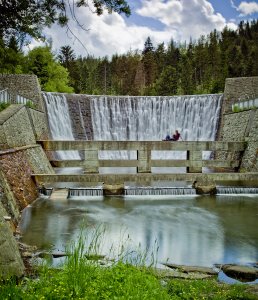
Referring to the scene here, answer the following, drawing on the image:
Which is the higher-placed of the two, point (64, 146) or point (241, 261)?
point (64, 146)

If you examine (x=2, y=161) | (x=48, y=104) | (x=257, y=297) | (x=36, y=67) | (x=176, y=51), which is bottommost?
(x=257, y=297)

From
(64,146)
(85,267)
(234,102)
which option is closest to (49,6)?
(85,267)

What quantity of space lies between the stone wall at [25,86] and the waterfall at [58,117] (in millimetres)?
717

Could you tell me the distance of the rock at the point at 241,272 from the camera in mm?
6989

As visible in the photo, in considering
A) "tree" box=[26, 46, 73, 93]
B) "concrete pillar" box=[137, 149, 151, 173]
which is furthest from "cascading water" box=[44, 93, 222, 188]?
"tree" box=[26, 46, 73, 93]

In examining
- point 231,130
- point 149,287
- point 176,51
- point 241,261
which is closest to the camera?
point 149,287

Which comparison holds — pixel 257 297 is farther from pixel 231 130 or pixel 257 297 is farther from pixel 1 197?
pixel 231 130

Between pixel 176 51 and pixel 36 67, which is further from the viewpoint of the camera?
pixel 176 51

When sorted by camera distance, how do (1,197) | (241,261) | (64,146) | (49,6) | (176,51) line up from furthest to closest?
(176,51), (64,146), (1,197), (241,261), (49,6)

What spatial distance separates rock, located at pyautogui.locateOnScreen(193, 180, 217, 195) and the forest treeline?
26.7m

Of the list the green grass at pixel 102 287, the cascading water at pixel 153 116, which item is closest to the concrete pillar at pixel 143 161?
the cascading water at pixel 153 116

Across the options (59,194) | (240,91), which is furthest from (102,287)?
(240,91)

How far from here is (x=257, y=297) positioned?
5379mm

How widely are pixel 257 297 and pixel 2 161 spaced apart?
30.7ft
